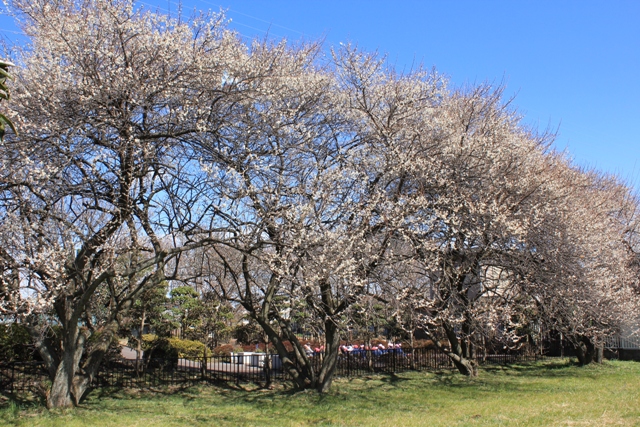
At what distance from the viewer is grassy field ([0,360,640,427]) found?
787 cm

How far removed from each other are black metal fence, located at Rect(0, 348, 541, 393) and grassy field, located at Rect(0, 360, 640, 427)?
84cm

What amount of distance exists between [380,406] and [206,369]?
5.31m

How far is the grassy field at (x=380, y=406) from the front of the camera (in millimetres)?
7871

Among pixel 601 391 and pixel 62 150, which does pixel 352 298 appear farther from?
pixel 601 391

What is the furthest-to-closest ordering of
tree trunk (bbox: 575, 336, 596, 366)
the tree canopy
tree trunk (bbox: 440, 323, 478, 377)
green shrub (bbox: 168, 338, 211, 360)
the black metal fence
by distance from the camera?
tree trunk (bbox: 575, 336, 596, 366), green shrub (bbox: 168, 338, 211, 360), tree trunk (bbox: 440, 323, 478, 377), the black metal fence, the tree canopy

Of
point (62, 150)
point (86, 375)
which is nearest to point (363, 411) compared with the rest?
point (86, 375)

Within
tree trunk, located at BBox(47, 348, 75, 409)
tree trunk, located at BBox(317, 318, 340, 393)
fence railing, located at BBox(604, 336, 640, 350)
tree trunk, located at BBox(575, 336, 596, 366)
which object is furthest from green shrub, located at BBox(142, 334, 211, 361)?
fence railing, located at BBox(604, 336, 640, 350)

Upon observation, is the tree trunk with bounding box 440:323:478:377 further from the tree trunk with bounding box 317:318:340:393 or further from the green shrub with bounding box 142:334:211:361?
the green shrub with bounding box 142:334:211:361

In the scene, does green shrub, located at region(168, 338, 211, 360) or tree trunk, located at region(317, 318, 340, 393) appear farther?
green shrub, located at region(168, 338, 211, 360)

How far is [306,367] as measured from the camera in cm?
1118

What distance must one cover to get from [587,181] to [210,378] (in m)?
11.9

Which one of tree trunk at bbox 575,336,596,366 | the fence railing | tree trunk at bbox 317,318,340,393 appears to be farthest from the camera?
the fence railing

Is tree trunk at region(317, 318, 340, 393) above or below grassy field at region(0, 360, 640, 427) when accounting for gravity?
above

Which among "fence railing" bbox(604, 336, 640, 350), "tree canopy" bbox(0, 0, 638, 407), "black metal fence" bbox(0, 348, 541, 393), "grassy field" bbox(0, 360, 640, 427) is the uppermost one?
"tree canopy" bbox(0, 0, 638, 407)
